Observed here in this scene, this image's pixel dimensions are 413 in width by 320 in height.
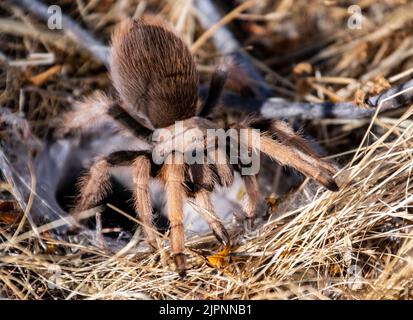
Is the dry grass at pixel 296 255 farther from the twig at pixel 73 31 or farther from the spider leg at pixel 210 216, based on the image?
the twig at pixel 73 31

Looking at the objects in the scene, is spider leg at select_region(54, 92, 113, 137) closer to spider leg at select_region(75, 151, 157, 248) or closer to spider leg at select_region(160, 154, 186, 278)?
spider leg at select_region(75, 151, 157, 248)

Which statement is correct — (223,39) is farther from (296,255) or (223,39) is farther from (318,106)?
(296,255)

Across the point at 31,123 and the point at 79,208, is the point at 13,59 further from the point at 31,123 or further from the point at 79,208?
the point at 79,208

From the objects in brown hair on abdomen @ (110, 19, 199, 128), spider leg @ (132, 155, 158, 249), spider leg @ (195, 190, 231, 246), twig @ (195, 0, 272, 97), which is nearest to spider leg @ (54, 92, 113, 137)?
brown hair on abdomen @ (110, 19, 199, 128)

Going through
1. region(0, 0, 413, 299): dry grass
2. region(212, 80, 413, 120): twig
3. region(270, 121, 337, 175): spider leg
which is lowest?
region(0, 0, 413, 299): dry grass

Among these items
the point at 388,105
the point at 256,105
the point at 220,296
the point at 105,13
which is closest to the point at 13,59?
the point at 105,13

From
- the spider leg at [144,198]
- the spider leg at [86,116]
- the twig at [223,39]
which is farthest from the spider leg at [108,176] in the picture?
the twig at [223,39]

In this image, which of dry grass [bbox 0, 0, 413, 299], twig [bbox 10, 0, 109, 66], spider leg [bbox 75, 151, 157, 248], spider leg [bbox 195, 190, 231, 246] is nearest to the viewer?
dry grass [bbox 0, 0, 413, 299]
